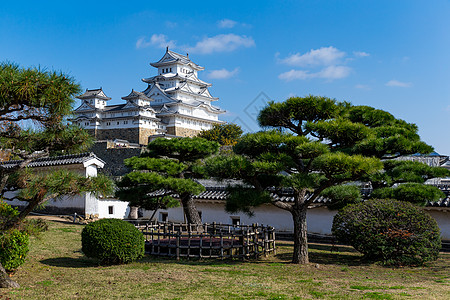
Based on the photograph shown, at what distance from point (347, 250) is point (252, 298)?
7.49 meters

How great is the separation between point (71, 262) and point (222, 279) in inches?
169

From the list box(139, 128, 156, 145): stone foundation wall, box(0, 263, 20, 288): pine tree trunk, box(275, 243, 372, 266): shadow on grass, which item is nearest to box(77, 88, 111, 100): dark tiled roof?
box(139, 128, 156, 145): stone foundation wall

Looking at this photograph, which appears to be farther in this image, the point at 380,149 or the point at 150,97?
the point at 150,97

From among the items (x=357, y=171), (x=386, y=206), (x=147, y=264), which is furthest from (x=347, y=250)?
(x=147, y=264)

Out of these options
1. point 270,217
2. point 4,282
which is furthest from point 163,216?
point 4,282

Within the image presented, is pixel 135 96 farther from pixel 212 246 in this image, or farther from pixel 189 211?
pixel 212 246

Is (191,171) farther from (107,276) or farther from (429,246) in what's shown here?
(429,246)

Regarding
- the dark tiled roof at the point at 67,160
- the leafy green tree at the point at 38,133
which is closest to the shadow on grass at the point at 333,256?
the leafy green tree at the point at 38,133

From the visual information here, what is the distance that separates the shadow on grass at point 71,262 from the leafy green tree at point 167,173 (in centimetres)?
314

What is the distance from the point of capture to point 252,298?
21.8 ft

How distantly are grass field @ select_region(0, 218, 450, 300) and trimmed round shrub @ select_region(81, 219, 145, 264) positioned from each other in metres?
0.29

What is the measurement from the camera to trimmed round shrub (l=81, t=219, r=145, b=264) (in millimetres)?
9320

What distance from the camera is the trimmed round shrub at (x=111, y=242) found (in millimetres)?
9320

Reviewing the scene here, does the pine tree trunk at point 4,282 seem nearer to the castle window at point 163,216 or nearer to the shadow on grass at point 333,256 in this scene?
the shadow on grass at point 333,256
